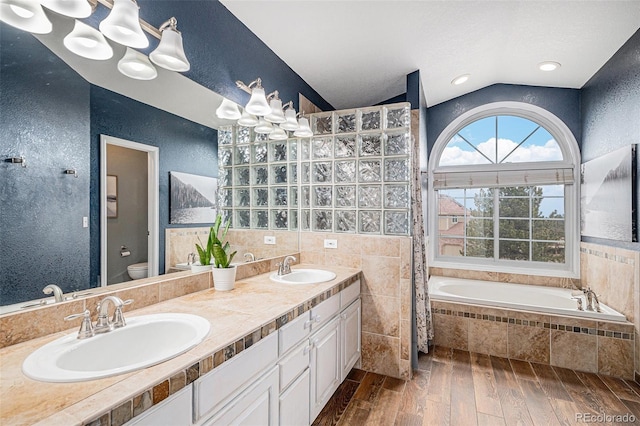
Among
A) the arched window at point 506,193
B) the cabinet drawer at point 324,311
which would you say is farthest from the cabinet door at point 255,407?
the arched window at point 506,193

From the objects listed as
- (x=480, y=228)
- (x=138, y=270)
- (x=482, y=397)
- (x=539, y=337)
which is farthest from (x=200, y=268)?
(x=480, y=228)

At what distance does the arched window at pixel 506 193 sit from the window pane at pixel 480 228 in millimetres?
11

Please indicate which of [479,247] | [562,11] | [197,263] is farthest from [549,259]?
[197,263]

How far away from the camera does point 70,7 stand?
3.46ft

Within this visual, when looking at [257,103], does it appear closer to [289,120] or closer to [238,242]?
[289,120]

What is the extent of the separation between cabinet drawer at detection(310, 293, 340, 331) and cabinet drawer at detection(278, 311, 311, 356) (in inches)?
2.6

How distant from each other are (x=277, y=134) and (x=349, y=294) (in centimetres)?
135

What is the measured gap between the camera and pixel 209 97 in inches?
71.5

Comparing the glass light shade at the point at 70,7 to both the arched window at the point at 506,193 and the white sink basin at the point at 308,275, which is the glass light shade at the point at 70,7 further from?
the arched window at the point at 506,193

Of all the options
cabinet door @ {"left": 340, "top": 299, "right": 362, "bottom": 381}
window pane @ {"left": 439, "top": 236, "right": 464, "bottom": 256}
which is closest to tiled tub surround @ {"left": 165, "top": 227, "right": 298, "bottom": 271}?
cabinet door @ {"left": 340, "top": 299, "right": 362, "bottom": 381}

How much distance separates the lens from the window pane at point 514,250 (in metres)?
3.56

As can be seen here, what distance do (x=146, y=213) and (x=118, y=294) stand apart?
0.37 meters

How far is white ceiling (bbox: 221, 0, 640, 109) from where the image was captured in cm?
199

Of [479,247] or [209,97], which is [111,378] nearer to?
[209,97]
